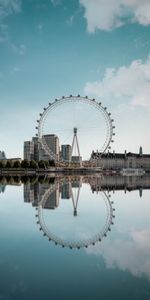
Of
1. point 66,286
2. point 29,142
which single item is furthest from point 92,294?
point 29,142

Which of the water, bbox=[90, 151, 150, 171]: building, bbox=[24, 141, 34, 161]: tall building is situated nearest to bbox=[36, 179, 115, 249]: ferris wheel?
the water

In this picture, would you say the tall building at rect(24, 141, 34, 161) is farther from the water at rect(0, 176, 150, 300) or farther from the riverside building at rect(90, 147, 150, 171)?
the water at rect(0, 176, 150, 300)

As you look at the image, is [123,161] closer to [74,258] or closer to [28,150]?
[28,150]

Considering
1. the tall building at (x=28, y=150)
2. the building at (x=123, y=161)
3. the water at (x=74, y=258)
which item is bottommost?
the water at (x=74, y=258)

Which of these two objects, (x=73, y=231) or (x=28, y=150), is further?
(x=28, y=150)

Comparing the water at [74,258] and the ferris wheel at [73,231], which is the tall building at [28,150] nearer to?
the ferris wheel at [73,231]

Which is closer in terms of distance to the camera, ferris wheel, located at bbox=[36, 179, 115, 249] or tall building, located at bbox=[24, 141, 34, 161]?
ferris wheel, located at bbox=[36, 179, 115, 249]

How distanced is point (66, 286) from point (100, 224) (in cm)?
595

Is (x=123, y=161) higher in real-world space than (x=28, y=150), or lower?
lower

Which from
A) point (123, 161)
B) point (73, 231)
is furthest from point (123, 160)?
point (73, 231)

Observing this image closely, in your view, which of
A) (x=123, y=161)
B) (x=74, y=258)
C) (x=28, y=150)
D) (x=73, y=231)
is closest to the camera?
(x=74, y=258)

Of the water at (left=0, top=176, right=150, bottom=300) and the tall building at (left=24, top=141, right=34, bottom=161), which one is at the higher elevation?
the tall building at (left=24, top=141, right=34, bottom=161)

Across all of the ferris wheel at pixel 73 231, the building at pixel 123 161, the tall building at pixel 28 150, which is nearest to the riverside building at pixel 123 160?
the building at pixel 123 161

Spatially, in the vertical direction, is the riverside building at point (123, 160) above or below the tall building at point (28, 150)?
below
